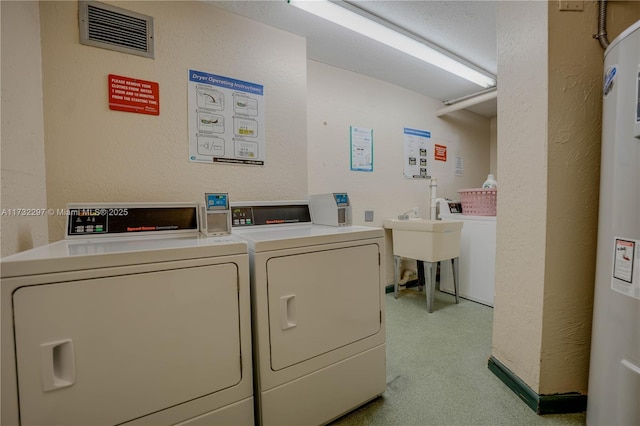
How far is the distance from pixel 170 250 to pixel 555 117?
171 cm

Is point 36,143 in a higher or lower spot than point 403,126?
lower

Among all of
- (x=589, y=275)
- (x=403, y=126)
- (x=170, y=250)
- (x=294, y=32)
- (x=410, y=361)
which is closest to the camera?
(x=170, y=250)

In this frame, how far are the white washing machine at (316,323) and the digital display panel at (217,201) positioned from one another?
251mm

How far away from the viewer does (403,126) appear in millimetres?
3062

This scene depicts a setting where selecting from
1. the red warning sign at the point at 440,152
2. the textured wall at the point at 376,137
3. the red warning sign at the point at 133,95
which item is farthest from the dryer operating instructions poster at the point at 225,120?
the red warning sign at the point at 440,152

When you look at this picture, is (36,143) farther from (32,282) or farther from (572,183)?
(572,183)

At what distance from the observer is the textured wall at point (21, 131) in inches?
40.0

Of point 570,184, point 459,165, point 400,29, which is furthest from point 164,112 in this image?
point 459,165

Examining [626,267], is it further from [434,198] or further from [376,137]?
[434,198]

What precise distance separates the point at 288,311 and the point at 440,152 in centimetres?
306

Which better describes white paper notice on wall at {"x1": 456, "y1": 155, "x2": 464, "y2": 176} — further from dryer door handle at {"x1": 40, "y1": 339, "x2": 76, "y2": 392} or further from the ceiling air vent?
dryer door handle at {"x1": 40, "y1": 339, "x2": 76, "y2": 392}

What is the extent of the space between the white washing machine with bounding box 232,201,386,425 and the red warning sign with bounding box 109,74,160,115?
1.02m

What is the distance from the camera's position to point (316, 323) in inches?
47.1

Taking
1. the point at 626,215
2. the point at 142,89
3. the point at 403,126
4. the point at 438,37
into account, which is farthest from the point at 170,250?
the point at 403,126
